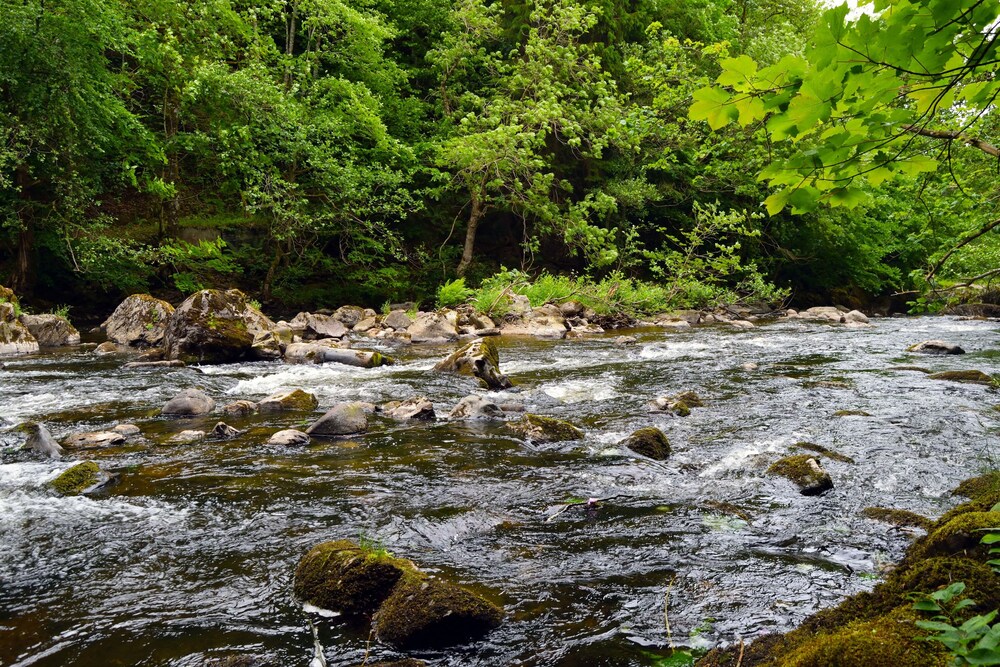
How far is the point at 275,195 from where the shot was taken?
16.4 m

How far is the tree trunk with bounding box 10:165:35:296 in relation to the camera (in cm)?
1379

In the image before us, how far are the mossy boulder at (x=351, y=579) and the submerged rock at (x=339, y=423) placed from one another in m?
3.00

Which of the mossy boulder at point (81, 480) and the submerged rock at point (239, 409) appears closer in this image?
the mossy boulder at point (81, 480)

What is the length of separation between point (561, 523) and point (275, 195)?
14793mm

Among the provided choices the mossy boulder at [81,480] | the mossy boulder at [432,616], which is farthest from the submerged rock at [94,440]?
the mossy boulder at [432,616]

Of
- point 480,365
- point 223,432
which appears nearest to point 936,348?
point 480,365

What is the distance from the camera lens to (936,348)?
11.0 metres

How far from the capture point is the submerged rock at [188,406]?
6957 mm

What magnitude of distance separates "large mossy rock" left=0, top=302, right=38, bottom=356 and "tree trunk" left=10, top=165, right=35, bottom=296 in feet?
9.80

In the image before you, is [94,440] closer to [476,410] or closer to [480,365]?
[476,410]

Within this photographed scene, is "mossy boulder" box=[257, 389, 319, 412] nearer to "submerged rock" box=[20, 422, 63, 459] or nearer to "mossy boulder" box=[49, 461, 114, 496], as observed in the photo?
"submerged rock" box=[20, 422, 63, 459]

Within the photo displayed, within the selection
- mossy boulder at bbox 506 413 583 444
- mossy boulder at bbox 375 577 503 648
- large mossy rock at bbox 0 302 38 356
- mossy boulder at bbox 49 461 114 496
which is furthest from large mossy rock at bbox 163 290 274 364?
mossy boulder at bbox 375 577 503 648

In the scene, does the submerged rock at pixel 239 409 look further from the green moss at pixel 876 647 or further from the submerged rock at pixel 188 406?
the green moss at pixel 876 647

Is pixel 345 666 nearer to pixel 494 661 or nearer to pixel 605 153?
pixel 494 661
